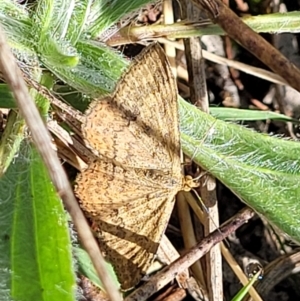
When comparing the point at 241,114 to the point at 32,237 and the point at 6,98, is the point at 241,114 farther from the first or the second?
the point at 32,237

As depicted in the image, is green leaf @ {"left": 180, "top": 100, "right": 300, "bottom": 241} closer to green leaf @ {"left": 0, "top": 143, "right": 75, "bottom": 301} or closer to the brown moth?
the brown moth

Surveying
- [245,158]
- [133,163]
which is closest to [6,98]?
[133,163]

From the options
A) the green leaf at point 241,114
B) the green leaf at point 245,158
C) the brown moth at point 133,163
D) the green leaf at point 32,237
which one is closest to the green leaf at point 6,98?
the green leaf at point 32,237

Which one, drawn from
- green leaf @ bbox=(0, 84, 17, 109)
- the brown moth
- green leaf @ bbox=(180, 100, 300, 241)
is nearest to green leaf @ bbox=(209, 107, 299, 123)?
green leaf @ bbox=(180, 100, 300, 241)

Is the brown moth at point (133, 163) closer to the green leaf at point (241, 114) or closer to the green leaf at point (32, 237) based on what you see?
the green leaf at point (32, 237)

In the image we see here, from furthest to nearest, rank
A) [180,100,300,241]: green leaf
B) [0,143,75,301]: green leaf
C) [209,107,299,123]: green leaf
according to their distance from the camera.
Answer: [209,107,299,123]: green leaf
[180,100,300,241]: green leaf
[0,143,75,301]: green leaf

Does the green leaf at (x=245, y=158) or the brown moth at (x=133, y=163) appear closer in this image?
the brown moth at (x=133, y=163)
